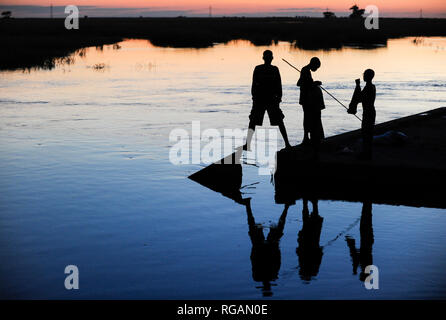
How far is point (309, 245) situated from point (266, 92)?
3.95 meters

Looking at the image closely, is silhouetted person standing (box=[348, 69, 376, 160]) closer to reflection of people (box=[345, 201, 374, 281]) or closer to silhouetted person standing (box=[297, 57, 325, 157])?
silhouetted person standing (box=[297, 57, 325, 157])

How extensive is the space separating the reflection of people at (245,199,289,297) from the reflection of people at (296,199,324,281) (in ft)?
0.88

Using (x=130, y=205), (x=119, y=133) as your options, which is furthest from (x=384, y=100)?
(x=130, y=205)

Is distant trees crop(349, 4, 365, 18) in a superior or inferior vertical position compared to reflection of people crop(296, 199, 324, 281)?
superior

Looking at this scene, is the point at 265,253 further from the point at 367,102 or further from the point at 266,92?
the point at 266,92

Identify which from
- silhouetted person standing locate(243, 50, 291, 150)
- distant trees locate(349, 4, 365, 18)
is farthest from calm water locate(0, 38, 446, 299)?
distant trees locate(349, 4, 365, 18)

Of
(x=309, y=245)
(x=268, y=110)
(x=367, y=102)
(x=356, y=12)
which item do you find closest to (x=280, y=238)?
(x=309, y=245)

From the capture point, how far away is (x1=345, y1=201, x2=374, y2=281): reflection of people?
7.60 metres

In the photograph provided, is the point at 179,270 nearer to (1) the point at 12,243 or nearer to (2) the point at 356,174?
(1) the point at 12,243

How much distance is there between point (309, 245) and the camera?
27.5 ft

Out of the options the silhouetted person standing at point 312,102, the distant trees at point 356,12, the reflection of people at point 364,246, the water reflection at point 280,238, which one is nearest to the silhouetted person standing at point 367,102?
the silhouetted person standing at point 312,102

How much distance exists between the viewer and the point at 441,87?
27625 mm

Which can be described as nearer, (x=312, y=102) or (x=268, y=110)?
(x=312, y=102)
